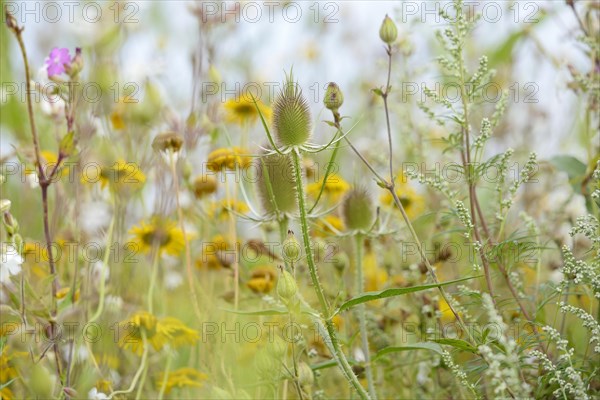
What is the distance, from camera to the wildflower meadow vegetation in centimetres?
81

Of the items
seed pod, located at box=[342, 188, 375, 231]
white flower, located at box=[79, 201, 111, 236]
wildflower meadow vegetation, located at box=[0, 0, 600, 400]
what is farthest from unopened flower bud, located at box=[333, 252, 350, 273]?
white flower, located at box=[79, 201, 111, 236]

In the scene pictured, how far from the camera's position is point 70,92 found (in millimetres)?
971

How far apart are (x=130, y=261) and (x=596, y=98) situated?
0.80m

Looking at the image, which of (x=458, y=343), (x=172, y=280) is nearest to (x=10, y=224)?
(x=458, y=343)

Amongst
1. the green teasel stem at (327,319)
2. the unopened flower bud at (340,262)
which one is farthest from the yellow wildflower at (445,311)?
the green teasel stem at (327,319)

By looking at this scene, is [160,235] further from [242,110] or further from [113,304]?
[242,110]

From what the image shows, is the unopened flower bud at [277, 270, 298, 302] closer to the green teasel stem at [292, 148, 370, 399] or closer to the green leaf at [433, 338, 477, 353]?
the green teasel stem at [292, 148, 370, 399]

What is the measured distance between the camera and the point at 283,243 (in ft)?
2.53

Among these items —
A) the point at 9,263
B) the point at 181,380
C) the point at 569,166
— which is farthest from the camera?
the point at 569,166

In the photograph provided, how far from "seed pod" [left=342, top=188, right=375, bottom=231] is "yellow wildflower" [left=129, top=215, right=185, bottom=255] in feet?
1.02

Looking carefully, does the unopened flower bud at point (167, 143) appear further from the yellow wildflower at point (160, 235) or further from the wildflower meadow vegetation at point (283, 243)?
the yellow wildflower at point (160, 235)

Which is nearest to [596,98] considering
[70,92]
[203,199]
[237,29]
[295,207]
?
[295,207]

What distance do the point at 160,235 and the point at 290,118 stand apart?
431 millimetres

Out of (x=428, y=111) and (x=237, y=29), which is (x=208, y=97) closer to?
(x=237, y=29)
